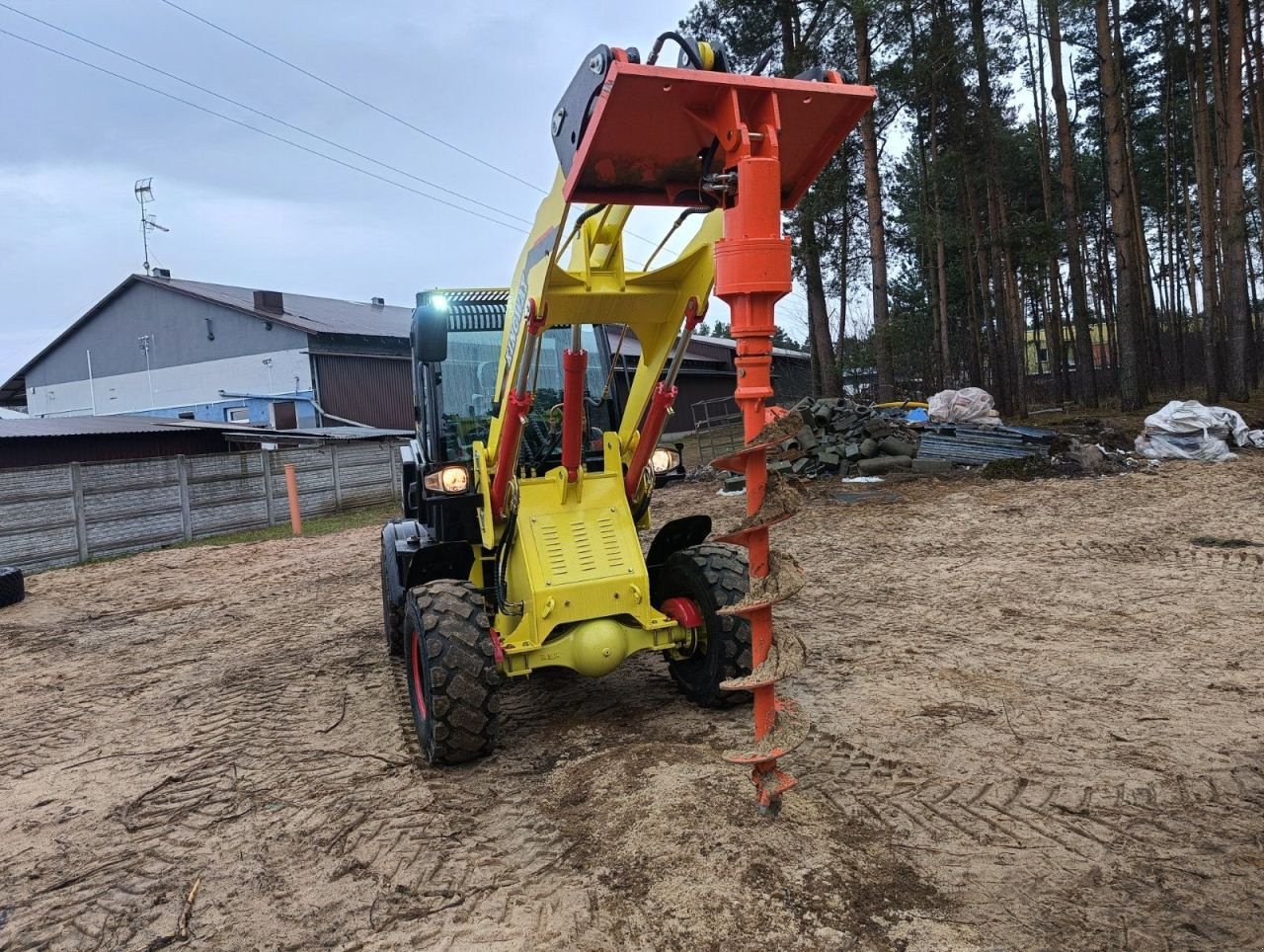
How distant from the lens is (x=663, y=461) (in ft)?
17.0

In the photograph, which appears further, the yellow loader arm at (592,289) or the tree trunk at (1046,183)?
the tree trunk at (1046,183)

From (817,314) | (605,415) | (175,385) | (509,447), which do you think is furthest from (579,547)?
(175,385)

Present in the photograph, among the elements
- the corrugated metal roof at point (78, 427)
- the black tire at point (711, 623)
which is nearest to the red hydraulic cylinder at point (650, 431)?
the black tire at point (711, 623)

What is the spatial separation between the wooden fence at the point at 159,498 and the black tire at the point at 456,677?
12.2 meters

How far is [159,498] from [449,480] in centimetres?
1285

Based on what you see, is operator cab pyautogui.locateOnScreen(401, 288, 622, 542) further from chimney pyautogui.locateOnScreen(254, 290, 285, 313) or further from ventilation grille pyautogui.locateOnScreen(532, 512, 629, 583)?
chimney pyautogui.locateOnScreen(254, 290, 285, 313)

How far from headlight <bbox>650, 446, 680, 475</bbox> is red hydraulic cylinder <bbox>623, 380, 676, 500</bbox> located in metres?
0.25

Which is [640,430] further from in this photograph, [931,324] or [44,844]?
[931,324]

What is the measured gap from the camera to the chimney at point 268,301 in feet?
89.8

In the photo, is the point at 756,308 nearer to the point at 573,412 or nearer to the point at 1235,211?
the point at 573,412

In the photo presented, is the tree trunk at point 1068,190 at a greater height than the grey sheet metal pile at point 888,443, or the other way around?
the tree trunk at point 1068,190

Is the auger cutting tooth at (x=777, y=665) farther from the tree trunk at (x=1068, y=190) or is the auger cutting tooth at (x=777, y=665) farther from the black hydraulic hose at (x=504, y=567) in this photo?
the tree trunk at (x=1068, y=190)

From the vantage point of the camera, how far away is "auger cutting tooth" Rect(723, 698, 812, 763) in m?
3.25

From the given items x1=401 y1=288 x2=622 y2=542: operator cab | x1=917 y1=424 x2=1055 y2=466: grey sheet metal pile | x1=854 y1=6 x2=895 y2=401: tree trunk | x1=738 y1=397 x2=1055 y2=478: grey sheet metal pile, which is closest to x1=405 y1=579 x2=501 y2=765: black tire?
x1=401 y1=288 x2=622 y2=542: operator cab
